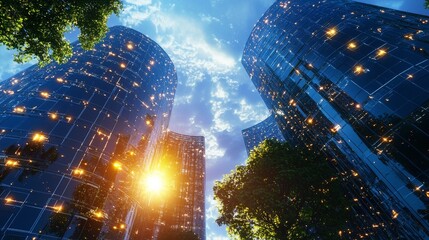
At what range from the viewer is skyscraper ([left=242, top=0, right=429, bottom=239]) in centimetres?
1450

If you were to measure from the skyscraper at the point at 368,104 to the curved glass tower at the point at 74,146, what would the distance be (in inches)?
615

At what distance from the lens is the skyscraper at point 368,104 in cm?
1450

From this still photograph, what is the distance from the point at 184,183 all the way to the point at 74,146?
4348 cm

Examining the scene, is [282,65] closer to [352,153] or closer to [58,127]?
[352,153]

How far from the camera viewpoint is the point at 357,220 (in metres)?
19.1

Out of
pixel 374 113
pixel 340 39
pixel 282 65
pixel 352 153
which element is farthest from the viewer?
pixel 282 65

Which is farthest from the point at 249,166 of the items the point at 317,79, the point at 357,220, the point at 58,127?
the point at 58,127

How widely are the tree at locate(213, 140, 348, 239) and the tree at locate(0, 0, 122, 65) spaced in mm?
13004

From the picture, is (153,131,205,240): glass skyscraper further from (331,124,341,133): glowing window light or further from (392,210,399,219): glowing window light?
(392,210,399,219): glowing window light

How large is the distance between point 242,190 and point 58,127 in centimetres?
1298

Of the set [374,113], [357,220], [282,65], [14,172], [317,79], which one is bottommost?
[357,220]

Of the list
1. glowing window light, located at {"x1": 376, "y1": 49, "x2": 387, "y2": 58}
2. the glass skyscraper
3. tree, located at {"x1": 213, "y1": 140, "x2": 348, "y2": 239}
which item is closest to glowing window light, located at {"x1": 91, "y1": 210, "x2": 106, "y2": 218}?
tree, located at {"x1": 213, "y1": 140, "x2": 348, "y2": 239}

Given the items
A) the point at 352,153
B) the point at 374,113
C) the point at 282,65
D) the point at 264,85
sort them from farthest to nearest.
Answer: the point at 264,85 → the point at 282,65 → the point at 352,153 → the point at 374,113

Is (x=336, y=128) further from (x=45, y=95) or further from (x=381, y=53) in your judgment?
(x=45, y=95)
